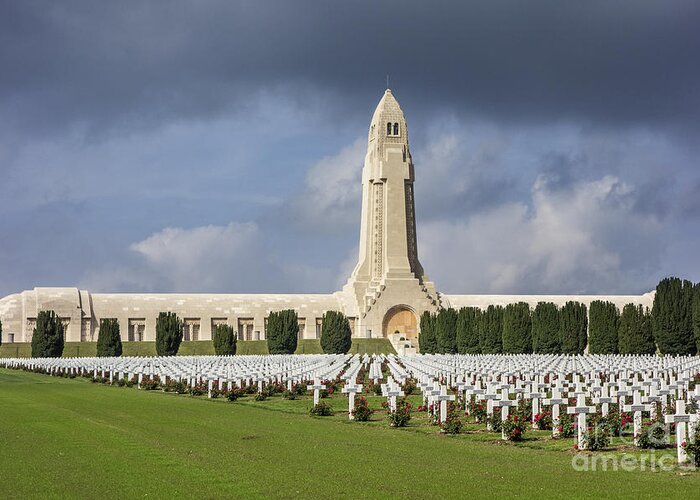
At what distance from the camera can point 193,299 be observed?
78.4 meters

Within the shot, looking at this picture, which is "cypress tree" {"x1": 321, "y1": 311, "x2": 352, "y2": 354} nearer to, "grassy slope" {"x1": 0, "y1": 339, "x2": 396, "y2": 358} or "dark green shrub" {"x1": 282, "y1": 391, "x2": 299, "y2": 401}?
"grassy slope" {"x1": 0, "y1": 339, "x2": 396, "y2": 358}

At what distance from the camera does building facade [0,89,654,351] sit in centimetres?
7312

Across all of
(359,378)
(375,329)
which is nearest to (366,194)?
(375,329)

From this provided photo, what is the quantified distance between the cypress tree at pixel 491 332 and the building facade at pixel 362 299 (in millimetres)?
17484

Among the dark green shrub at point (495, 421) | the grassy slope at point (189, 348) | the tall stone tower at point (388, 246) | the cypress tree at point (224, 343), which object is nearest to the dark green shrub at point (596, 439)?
the dark green shrub at point (495, 421)

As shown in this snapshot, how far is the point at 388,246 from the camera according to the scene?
79750mm

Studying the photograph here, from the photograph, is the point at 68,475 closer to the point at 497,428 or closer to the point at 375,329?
the point at 497,428

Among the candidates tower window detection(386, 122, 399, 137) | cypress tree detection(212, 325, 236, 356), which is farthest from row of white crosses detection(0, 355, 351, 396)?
tower window detection(386, 122, 399, 137)

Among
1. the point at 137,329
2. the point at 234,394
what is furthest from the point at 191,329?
the point at 234,394

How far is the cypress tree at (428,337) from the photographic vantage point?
62531 millimetres

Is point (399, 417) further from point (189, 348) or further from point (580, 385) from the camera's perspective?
point (189, 348)

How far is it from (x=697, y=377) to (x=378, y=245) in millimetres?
55438

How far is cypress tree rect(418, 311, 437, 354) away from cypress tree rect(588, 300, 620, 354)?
52.1 feet

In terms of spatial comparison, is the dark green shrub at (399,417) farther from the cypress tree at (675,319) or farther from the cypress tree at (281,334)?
the cypress tree at (281,334)
